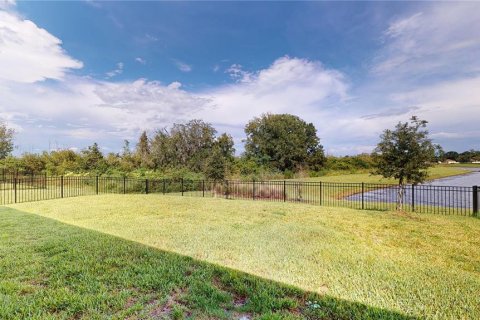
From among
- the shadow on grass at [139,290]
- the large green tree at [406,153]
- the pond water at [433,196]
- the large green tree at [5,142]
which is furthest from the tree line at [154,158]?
the shadow on grass at [139,290]

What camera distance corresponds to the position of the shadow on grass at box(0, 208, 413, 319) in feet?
8.52

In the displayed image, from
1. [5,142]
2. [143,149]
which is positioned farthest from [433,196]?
[5,142]

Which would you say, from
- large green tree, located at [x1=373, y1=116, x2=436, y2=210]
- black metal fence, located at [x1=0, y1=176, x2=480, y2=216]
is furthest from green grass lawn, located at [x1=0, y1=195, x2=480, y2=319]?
black metal fence, located at [x1=0, y1=176, x2=480, y2=216]

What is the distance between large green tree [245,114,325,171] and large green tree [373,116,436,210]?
68.2 feet

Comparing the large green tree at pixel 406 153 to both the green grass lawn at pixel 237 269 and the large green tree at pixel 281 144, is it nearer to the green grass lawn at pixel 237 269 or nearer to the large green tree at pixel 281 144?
the green grass lawn at pixel 237 269

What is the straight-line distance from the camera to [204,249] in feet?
15.3

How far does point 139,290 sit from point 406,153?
10208 mm

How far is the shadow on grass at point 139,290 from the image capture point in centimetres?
260

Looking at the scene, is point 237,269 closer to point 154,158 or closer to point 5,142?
point 154,158

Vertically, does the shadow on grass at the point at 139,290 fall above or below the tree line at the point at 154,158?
below

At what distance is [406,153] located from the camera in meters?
9.63

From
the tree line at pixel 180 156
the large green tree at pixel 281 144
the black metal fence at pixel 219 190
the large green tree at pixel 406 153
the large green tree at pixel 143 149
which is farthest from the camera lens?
the large green tree at pixel 281 144

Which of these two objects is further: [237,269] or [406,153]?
[406,153]

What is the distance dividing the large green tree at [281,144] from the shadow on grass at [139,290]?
26.9 meters
